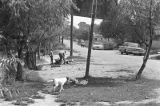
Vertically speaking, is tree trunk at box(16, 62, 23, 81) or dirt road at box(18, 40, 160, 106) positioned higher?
tree trunk at box(16, 62, 23, 81)

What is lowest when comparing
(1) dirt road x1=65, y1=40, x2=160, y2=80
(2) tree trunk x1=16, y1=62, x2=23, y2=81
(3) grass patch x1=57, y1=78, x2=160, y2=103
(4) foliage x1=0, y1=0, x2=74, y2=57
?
(3) grass patch x1=57, y1=78, x2=160, y2=103

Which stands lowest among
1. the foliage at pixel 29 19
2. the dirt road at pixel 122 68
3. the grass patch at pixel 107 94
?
the grass patch at pixel 107 94

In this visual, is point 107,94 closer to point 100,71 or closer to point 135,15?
point 135,15

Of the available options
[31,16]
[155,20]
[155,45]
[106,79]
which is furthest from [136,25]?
[155,45]

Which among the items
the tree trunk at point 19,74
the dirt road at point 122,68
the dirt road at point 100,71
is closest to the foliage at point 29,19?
the tree trunk at point 19,74

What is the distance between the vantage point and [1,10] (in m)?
15.0

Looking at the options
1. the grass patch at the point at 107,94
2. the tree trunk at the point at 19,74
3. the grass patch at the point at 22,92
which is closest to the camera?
the grass patch at the point at 22,92

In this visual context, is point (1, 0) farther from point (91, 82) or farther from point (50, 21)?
point (91, 82)

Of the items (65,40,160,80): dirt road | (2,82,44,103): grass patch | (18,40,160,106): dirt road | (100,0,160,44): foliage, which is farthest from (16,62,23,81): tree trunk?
(100,0,160,44): foliage

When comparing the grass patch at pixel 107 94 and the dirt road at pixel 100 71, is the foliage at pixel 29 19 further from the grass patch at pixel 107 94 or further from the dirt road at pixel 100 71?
the grass patch at pixel 107 94

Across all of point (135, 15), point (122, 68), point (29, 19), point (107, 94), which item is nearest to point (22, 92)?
point (107, 94)

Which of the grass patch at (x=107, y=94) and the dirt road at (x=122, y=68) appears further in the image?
the dirt road at (x=122, y=68)

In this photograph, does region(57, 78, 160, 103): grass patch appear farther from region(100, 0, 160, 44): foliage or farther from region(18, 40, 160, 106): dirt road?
region(100, 0, 160, 44): foliage

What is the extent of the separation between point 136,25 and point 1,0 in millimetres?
7316
